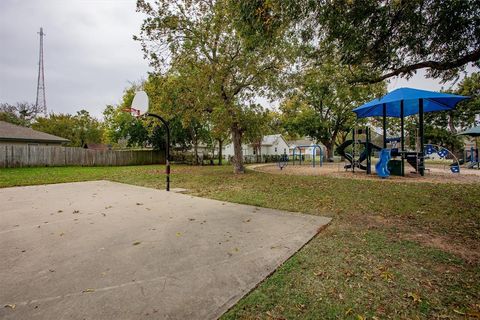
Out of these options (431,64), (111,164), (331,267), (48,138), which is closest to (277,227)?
(331,267)

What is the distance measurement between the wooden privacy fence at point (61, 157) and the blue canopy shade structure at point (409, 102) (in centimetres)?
1909

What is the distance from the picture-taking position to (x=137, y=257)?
2.46 m

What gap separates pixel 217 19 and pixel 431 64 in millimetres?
7862

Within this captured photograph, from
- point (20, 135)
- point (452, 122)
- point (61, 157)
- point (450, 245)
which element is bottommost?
point (450, 245)

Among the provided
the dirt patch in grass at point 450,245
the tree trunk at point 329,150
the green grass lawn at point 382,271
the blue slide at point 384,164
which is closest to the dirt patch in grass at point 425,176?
the blue slide at point 384,164

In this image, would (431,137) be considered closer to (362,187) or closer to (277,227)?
(362,187)

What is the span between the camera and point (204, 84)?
34.7 feet

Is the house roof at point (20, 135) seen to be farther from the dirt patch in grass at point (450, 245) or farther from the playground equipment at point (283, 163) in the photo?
the dirt patch in grass at point (450, 245)

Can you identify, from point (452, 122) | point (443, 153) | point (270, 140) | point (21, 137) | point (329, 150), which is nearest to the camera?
point (443, 153)

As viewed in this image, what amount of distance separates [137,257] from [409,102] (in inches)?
493

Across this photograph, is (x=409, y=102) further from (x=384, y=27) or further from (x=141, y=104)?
(x=141, y=104)

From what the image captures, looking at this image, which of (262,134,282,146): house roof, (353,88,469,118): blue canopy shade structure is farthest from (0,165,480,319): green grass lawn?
(262,134,282,146): house roof

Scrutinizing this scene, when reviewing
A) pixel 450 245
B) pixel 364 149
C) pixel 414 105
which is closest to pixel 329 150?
pixel 364 149

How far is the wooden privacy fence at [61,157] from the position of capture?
14625 millimetres
